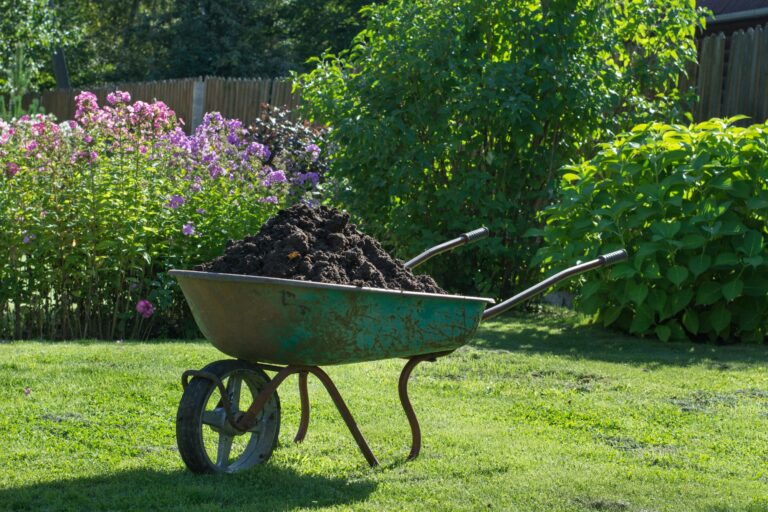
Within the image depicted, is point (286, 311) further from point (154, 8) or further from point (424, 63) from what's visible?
point (154, 8)

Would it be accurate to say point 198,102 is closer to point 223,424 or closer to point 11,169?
point 11,169

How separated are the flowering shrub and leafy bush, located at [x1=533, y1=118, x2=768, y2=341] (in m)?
2.06

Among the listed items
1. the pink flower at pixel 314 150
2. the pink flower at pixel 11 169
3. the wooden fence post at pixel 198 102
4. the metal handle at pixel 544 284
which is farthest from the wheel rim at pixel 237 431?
the wooden fence post at pixel 198 102

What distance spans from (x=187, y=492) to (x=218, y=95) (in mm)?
12726

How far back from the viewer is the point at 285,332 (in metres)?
3.48

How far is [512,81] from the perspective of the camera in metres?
7.60

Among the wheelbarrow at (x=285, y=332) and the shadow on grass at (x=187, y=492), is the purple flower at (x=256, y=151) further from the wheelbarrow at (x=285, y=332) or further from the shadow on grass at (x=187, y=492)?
the shadow on grass at (x=187, y=492)

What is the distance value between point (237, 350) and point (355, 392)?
1593 mm

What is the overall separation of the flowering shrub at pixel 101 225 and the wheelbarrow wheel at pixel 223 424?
2546mm

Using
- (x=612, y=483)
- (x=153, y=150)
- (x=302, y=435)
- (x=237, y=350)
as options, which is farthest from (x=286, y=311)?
(x=153, y=150)

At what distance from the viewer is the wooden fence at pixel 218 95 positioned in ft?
46.1

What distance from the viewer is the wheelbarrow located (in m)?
A: 3.44

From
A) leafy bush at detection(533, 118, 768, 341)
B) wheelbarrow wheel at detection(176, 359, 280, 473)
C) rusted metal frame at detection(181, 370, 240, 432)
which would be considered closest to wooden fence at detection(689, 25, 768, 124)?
leafy bush at detection(533, 118, 768, 341)

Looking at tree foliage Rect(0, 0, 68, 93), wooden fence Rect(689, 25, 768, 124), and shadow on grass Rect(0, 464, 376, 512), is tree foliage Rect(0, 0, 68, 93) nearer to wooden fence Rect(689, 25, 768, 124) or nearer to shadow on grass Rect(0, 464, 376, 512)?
wooden fence Rect(689, 25, 768, 124)
